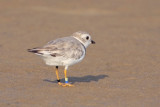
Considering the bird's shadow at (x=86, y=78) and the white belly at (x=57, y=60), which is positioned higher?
the white belly at (x=57, y=60)

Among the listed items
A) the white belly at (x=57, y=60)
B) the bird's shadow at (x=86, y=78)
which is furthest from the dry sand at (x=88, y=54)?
the white belly at (x=57, y=60)

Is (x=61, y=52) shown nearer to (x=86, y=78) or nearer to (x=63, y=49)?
(x=63, y=49)

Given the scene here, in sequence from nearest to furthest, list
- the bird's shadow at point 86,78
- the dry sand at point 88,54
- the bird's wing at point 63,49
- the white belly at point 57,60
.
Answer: the dry sand at point 88,54
the bird's wing at point 63,49
the white belly at point 57,60
the bird's shadow at point 86,78

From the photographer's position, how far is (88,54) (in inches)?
564

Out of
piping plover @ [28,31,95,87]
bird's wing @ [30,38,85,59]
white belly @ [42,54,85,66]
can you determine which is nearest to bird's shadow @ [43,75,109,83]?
piping plover @ [28,31,95,87]

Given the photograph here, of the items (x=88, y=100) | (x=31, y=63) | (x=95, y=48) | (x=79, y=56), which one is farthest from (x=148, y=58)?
(x=88, y=100)

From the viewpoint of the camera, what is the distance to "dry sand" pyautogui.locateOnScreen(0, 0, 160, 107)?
870cm

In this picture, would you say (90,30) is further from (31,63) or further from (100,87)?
(100,87)

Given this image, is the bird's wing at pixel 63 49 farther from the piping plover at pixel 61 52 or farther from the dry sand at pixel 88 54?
the dry sand at pixel 88 54

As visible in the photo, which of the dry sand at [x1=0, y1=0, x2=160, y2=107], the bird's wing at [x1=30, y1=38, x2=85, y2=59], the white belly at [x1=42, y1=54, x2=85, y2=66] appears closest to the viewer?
the dry sand at [x1=0, y1=0, x2=160, y2=107]

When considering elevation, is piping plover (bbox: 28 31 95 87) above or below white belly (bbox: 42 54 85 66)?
above

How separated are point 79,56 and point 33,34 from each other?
8.24 m

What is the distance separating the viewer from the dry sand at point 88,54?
28.6ft

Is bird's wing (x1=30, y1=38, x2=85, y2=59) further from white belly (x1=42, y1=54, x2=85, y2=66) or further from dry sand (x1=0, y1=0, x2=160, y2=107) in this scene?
dry sand (x1=0, y1=0, x2=160, y2=107)
